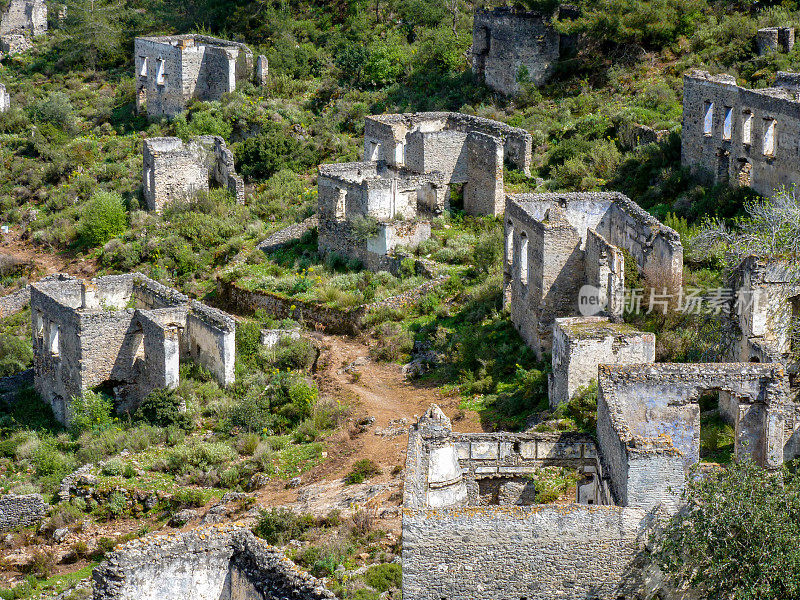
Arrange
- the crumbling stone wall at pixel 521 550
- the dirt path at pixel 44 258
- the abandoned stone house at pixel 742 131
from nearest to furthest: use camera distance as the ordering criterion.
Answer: the crumbling stone wall at pixel 521 550
the abandoned stone house at pixel 742 131
the dirt path at pixel 44 258

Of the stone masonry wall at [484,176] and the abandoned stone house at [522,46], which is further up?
the abandoned stone house at [522,46]

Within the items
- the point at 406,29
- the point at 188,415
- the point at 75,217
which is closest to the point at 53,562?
the point at 188,415

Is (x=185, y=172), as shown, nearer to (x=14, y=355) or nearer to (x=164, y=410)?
(x=14, y=355)

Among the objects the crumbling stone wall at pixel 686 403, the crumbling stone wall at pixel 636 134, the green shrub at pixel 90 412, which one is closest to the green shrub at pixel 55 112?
the green shrub at pixel 90 412

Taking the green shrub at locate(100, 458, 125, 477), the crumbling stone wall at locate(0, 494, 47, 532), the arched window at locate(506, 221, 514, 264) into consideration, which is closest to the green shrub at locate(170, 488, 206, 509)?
the green shrub at locate(100, 458, 125, 477)

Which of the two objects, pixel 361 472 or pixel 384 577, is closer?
pixel 384 577

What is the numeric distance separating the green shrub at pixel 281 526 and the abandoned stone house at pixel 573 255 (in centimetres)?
617

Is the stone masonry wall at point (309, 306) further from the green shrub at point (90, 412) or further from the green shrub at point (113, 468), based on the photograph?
the green shrub at point (113, 468)

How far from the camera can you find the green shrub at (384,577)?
17.5 metres

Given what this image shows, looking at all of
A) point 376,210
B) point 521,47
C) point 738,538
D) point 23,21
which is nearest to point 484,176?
point 376,210

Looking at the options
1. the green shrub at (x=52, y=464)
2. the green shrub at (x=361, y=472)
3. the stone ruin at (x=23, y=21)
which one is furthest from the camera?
the stone ruin at (x=23, y=21)

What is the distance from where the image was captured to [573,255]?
24172 millimetres

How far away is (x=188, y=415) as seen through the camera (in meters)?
24.9

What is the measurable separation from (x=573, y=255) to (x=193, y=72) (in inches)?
834
